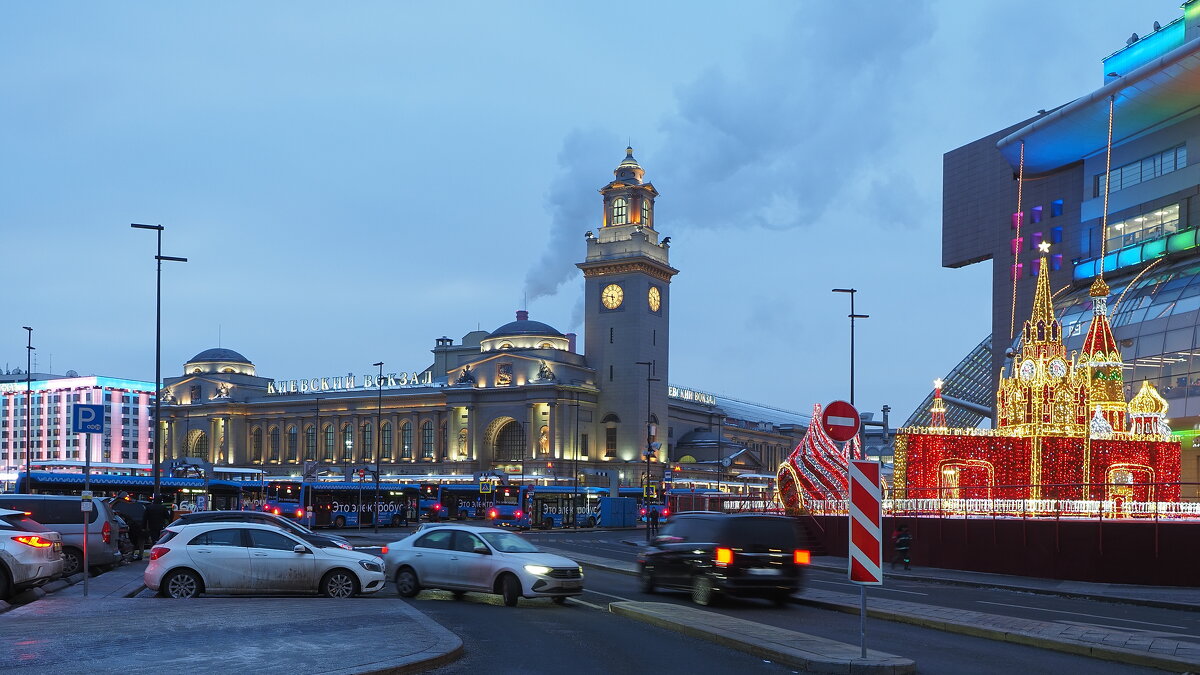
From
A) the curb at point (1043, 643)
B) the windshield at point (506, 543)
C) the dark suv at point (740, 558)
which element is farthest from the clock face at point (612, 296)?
the curb at point (1043, 643)

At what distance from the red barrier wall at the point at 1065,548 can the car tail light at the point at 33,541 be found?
2250 cm

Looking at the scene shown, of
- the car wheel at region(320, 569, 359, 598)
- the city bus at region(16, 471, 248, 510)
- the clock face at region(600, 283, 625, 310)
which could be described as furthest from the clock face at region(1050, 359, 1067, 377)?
the clock face at region(600, 283, 625, 310)

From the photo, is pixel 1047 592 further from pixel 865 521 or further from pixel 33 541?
pixel 33 541

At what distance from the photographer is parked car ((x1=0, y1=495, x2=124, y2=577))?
29672mm

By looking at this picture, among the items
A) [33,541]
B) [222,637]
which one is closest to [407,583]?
[33,541]

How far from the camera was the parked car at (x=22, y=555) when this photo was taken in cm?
2206

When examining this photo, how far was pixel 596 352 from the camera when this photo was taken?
133m

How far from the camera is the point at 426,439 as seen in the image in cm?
13762

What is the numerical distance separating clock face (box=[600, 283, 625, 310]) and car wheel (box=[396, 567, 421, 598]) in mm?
106252

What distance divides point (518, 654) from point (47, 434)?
182 m

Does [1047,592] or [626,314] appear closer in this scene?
[1047,592]

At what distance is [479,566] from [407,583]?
1.96 m

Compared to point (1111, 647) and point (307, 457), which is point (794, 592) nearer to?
point (1111, 647)

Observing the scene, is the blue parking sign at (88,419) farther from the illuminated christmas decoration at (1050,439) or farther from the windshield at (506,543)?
the illuminated christmas decoration at (1050,439)
